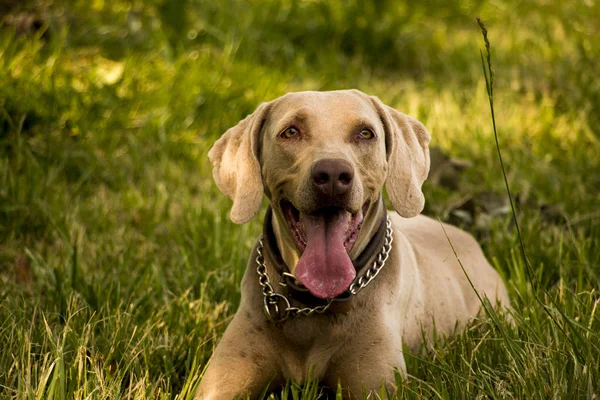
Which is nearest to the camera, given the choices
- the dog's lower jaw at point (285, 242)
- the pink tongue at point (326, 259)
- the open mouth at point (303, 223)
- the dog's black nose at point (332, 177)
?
the dog's black nose at point (332, 177)

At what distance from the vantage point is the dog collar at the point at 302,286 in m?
2.96

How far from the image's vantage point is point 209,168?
17.6 ft

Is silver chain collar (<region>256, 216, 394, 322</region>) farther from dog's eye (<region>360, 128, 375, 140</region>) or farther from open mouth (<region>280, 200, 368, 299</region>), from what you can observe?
dog's eye (<region>360, 128, 375, 140</region>)

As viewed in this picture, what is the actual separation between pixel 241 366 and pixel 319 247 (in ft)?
1.69

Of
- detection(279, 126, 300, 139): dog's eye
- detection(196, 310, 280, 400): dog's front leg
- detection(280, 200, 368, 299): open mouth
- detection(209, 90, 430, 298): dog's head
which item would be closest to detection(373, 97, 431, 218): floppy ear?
detection(209, 90, 430, 298): dog's head

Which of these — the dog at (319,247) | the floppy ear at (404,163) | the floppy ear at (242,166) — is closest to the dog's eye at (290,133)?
the dog at (319,247)

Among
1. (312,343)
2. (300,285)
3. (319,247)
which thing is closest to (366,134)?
(319,247)

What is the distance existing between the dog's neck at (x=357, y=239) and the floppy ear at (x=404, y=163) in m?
0.07

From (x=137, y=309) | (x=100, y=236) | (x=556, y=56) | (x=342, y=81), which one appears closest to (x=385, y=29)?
(x=342, y=81)

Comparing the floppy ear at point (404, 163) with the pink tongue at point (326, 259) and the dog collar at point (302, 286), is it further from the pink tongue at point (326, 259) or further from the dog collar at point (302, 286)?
the pink tongue at point (326, 259)

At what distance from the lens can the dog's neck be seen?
3029mm

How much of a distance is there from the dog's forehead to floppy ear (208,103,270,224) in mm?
102

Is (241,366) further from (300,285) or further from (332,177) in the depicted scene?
(332,177)

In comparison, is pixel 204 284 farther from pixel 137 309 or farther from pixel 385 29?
pixel 385 29
